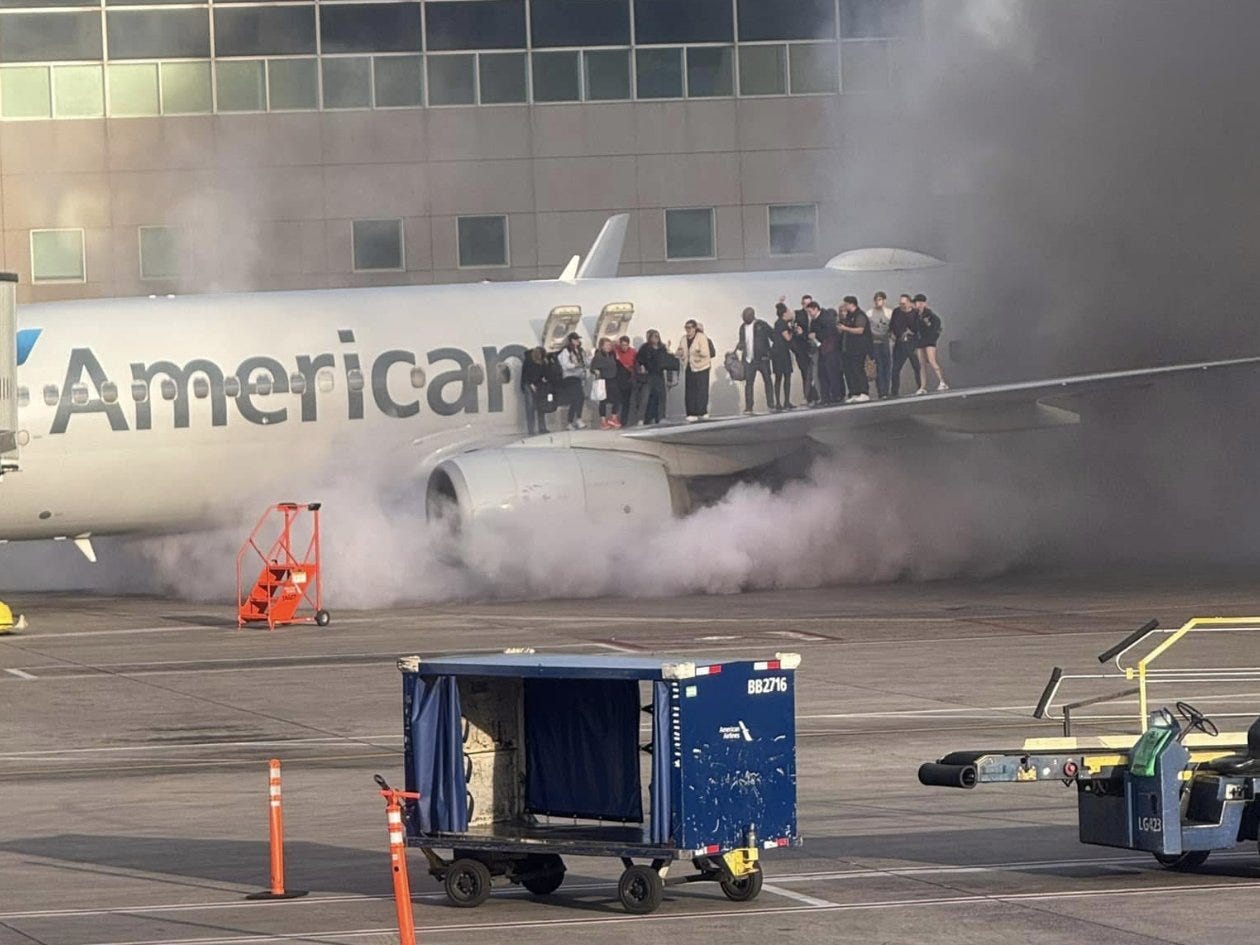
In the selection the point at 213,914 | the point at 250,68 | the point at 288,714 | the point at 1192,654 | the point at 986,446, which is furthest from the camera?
the point at 250,68

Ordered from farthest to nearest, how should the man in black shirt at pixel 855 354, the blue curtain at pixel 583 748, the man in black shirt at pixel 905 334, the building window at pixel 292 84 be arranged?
1. the building window at pixel 292 84
2. the man in black shirt at pixel 905 334
3. the man in black shirt at pixel 855 354
4. the blue curtain at pixel 583 748

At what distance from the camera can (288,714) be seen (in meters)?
21.5

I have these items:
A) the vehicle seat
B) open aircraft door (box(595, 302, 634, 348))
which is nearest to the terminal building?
open aircraft door (box(595, 302, 634, 348))

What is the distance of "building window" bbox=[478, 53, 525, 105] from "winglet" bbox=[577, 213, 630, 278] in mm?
10655

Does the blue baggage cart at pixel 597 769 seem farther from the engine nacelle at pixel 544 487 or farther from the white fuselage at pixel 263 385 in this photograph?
the white fuselage at pixel 263 385

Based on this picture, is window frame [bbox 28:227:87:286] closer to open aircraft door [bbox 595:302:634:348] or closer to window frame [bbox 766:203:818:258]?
window frame [bbox 766:203:818:258]

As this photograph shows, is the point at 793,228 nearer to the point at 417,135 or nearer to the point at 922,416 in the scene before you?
the point at 417,135

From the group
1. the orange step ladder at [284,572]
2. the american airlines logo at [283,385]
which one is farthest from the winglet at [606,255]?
the orange step ladder at [284,572]

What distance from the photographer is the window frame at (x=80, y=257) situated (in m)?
48.6

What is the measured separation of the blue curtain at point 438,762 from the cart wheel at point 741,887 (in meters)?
1.49

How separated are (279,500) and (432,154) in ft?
58.8

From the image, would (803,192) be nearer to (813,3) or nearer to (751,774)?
(813,3)

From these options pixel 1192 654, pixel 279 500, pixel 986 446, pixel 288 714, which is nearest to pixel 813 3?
pixel 986 446

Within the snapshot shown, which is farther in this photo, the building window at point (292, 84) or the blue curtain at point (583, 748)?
the building window at point (292, 84)
